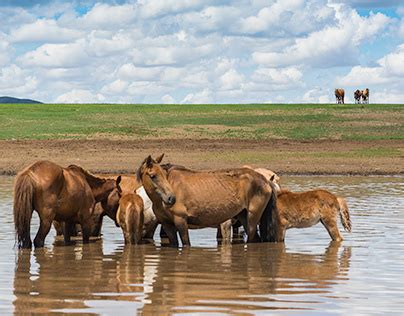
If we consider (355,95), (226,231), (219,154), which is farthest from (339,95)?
(226,231)

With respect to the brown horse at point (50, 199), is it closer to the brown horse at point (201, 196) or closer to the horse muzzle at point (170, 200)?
the brown horse at point (201, 196)

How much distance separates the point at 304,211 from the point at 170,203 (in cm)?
222

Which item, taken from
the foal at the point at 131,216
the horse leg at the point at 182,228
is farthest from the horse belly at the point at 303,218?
the foal at the point at 131,216

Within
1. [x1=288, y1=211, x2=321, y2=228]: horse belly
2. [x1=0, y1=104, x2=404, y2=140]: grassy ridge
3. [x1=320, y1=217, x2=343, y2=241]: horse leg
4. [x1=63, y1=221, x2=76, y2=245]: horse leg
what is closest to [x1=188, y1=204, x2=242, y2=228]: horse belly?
[x1=288, y1=211, x2=321, y2=228]: horse belly

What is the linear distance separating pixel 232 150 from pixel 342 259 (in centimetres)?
2357

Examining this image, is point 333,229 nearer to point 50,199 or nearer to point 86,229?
point 86,229

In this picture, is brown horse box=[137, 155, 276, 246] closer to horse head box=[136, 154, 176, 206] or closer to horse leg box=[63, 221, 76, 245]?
horse head box=[136, 154, 176, 206]

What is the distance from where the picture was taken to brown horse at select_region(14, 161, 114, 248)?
12859 mm

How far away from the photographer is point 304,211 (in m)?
14.0

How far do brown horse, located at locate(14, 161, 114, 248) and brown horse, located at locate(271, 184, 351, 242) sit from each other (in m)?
2.78

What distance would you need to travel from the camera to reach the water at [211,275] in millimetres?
8352

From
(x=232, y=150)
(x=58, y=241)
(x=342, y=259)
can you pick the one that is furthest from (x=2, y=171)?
(x=342, y=259)

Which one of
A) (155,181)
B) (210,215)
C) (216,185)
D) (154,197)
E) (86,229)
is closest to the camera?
(155,181)

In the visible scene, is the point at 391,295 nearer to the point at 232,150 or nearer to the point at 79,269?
the point at 79,269
